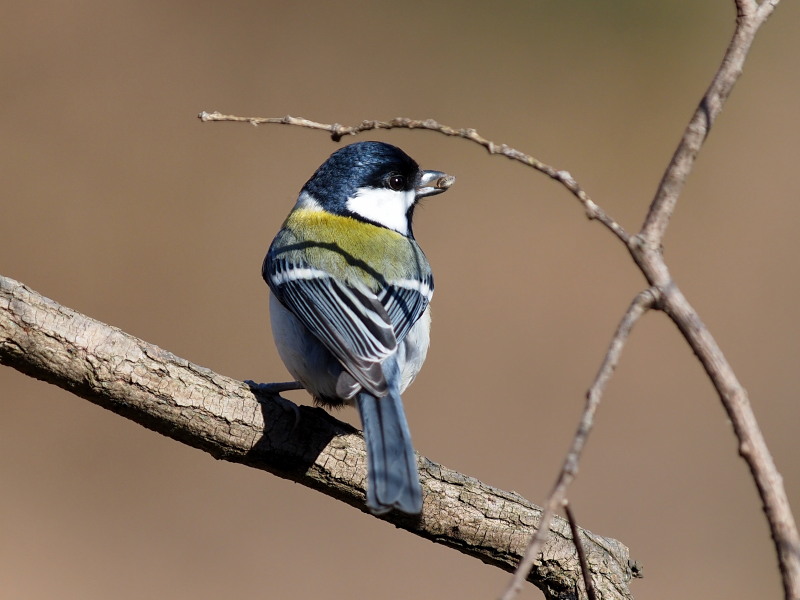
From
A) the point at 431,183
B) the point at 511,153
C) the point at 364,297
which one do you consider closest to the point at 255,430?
the point at 364,297

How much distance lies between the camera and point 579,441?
1059mm

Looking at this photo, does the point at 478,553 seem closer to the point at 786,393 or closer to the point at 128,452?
the point at 128,452

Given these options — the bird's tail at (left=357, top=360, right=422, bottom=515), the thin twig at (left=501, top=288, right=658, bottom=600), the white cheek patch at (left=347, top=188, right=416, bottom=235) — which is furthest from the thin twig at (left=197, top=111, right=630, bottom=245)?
the white cheek patch at (left=347, top=188, right=416, bottom=235)

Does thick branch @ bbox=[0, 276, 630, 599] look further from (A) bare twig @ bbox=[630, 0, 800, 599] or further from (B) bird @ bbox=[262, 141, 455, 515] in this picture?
(A) bare twig @ bbox=[630, 0, 800, 599]

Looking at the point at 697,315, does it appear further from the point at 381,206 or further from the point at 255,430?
the point at 381,206

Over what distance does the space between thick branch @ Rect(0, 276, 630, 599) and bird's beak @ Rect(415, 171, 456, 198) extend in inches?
42.9

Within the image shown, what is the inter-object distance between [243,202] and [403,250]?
138 inches

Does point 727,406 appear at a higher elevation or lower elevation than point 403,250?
lower

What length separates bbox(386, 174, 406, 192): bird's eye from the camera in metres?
2.96

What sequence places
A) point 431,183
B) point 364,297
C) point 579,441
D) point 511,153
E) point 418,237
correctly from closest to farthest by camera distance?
point 579,441 → point 511,153 → point 364,297 → point 431,183 → point 418,237

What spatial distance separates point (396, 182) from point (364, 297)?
2.28ft

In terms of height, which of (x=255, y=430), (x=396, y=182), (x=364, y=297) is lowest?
(x=255, y=430)

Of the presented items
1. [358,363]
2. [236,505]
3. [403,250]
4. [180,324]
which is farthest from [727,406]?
[180,324]

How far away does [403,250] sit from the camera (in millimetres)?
2762
